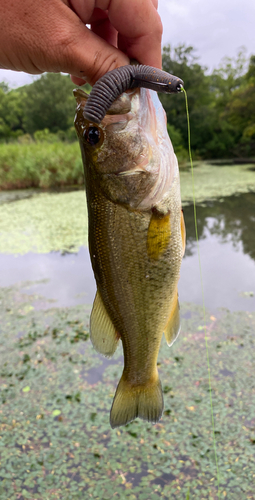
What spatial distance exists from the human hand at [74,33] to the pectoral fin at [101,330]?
36.7 inches

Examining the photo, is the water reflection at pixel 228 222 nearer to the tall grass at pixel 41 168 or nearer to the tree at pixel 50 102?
the tall grass at pixel 41 168

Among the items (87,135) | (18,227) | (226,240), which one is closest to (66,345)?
(87,135)

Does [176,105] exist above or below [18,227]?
above

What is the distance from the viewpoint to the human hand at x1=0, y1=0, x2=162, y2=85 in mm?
1159

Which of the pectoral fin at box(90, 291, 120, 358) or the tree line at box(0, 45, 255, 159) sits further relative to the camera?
the tree line at box(0, 45, 255, 159)

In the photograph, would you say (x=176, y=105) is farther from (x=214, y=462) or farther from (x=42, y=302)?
(x=214, y=462)

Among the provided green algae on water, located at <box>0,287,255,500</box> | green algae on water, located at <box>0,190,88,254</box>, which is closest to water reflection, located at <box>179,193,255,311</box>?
green algae on water, located at <box>0,287,255,500</box>

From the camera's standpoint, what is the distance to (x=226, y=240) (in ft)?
24.0

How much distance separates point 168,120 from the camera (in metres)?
25.7

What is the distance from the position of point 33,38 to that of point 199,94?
3057 centimetres

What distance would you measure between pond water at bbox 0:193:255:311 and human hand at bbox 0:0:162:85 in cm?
388

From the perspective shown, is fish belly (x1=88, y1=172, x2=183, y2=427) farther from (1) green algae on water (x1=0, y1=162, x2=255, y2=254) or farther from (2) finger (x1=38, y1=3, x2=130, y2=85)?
(1) green algae on water (x1=0, y1=162, x2=255, y2=254)

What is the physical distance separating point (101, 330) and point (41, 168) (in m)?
14.1

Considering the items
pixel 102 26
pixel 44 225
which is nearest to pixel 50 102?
pixel 44 225
